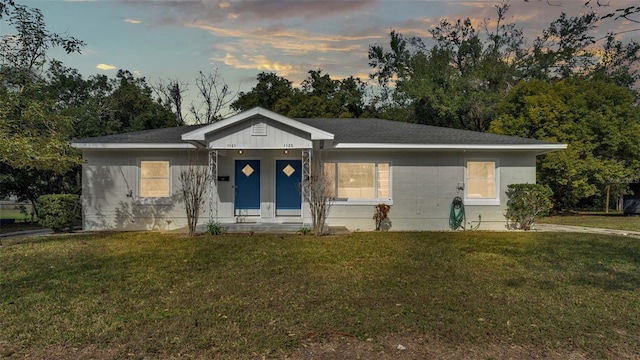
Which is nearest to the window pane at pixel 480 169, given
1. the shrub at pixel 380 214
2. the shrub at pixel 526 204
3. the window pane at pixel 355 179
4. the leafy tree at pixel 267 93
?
the shrub at pixel 526 204

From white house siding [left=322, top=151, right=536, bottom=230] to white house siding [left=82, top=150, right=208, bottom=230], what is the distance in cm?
490

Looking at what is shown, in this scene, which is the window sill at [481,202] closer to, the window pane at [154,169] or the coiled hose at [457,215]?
the coiled hose at [457,215]

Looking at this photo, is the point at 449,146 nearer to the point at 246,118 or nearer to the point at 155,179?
the point at 246,118

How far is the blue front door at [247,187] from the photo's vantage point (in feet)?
40.5

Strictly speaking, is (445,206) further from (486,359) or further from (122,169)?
(122,169)

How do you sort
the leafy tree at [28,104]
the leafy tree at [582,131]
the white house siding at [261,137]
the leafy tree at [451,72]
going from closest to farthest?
the leafy tree at [28,104] < the white house siding at [261,137] < the leafy tree at [582,131] < the leafy tree at [451,72]

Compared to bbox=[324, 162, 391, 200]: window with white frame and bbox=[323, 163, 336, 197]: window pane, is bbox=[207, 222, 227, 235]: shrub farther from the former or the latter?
bbox=[324, 162, 391, 200]: window with white frame

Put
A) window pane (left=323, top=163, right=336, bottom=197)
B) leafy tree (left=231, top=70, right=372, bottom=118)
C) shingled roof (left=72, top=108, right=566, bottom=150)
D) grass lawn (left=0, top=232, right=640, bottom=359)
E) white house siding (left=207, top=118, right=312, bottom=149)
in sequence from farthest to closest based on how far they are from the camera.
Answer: leafy tree (left=231, top=70, right=372, bottom=118)
window pane (left=323, top=163, right=336, bottom=197)
shingled roof (left=72, top=108, right=566, bottom=150)
white house siding (left=207, top=118, right=312, bottom=149)
grass lawn (left=0, top=232, right=640, bottom=359)

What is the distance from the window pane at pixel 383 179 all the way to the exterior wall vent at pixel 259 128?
371 cm

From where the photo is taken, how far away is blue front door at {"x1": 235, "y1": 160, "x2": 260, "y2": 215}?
12.3m

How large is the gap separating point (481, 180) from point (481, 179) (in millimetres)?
31

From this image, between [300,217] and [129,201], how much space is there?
5251mm

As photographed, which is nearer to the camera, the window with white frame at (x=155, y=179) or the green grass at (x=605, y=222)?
the window with white frame at (x=155, y=179)

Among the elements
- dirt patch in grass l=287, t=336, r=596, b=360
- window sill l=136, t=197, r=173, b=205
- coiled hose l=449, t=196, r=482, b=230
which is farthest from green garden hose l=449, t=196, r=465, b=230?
dirt patch in grass l=287, t=336, r=596, b=360
